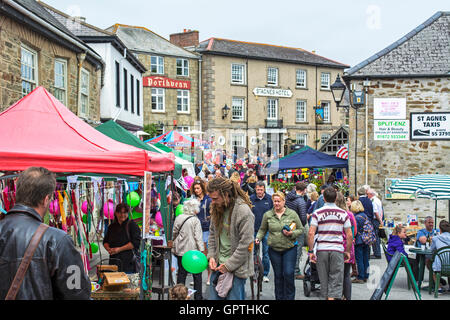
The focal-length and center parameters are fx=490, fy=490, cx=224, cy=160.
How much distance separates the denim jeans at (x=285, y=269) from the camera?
6.54 meters

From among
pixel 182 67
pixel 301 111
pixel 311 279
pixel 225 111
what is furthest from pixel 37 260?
pixel 301 111

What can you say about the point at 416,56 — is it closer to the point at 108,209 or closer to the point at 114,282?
the point at 108,209

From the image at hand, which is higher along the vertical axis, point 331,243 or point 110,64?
point 110,64

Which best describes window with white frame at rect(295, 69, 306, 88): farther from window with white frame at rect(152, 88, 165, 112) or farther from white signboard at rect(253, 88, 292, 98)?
window with white frame at rect(152, 88, 165, 112)

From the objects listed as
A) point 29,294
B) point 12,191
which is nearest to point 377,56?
point 12,191

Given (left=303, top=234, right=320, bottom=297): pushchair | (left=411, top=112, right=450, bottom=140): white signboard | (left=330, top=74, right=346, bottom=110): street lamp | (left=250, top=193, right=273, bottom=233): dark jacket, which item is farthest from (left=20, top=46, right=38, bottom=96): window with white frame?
(left=411, top=112, right=450, bottom=140): white signboard

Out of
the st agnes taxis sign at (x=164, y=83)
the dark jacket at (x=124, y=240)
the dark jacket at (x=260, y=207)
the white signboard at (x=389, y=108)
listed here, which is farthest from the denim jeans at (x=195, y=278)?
the st agnes taxis sign at (x=164, y=83)

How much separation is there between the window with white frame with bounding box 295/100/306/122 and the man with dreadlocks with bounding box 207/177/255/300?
36626 millimetres

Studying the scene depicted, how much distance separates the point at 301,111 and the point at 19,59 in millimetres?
32932

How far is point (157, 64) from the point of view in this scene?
35.3m

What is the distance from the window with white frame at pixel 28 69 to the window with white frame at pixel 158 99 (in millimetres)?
24150

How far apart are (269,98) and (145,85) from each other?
10.3 m

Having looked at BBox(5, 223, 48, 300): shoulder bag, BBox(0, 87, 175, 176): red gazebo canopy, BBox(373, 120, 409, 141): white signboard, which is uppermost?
BBox(373, 120, 409, 141): white signboard

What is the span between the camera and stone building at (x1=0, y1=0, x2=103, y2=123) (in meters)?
9.54
